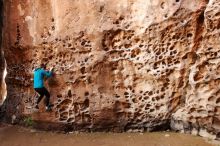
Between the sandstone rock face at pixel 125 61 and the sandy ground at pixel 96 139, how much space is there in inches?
10.1

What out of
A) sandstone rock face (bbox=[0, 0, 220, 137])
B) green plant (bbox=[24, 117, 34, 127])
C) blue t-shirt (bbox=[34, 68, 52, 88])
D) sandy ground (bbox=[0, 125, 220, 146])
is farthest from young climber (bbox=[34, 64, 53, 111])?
sandy ground (bbox=[0, 125, 220, 146])

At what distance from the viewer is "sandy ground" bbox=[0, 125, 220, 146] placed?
7.79m

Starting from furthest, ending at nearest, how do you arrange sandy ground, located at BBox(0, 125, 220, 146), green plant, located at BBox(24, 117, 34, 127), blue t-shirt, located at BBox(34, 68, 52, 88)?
green plant, located at BBox(24, 117, 34, 127)
blue t-shirt, located at BBox(34, 68, 52, 88)
sandy ground, located at BBox(0, 125, 220, 146)

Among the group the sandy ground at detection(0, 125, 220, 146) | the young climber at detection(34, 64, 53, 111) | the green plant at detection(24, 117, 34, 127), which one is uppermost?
the young climber at detection(34, 64, 53, 111)

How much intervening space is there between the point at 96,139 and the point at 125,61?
6.38 ft

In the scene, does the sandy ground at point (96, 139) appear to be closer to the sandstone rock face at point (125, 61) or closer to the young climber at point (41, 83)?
the sandstone rock face at point (125, 61)

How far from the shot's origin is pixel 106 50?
8.79 m

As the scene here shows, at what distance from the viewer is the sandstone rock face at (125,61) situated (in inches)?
310

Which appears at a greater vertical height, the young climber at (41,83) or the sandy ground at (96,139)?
the young climber at (41,83)

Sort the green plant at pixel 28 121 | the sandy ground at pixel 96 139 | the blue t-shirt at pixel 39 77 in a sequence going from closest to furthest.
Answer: the sandy ground at pixel 96 139, the blue t-shirt at pixel 39 77, the green plant at pixel 28 121

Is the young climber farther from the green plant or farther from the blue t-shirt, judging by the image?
the green plant

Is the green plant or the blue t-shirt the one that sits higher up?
the blue t-shirt

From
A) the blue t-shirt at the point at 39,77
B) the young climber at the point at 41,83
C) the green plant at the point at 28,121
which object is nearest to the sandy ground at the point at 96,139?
the green plant at the point at 28,121

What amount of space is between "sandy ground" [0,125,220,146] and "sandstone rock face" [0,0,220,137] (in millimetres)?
256
